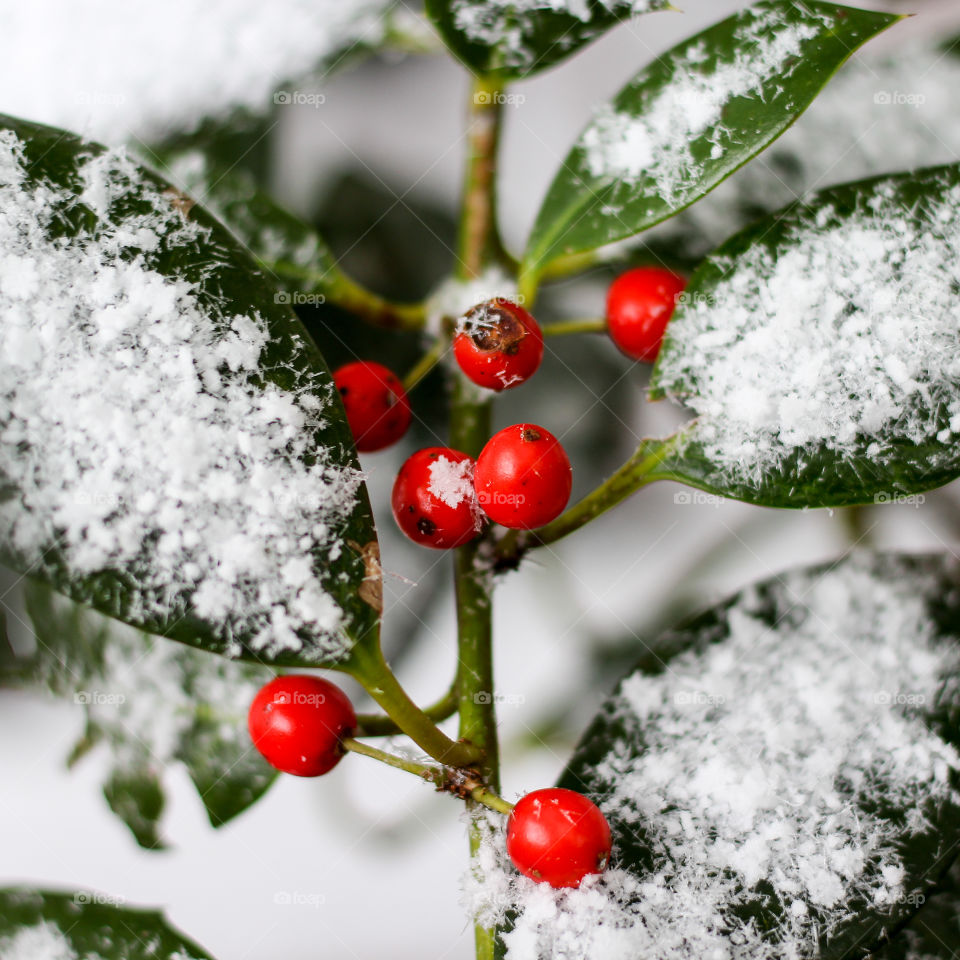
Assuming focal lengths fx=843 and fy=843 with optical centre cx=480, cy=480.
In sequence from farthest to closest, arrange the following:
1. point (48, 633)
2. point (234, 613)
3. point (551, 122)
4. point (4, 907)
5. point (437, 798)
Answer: point (551, 122), point (437, 798), point (48, 633), point (4, 907), point (234, 613)

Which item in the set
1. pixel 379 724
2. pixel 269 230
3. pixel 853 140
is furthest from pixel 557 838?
pixel 853 140

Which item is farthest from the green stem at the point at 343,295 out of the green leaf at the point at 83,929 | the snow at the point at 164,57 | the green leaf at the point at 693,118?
the green leaf at the point at 83,929

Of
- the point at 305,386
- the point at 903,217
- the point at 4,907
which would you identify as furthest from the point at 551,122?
the point at 4,907

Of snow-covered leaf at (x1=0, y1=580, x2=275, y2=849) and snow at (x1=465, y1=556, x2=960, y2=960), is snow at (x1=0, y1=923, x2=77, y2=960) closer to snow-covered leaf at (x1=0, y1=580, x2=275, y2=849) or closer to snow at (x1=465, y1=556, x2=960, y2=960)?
snow-covered leaf at (x1=0, y1=580, x2=275, y2=849)

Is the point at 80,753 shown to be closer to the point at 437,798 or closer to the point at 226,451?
the point at 437,798

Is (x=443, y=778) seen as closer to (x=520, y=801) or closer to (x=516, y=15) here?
(x=520, y=801)

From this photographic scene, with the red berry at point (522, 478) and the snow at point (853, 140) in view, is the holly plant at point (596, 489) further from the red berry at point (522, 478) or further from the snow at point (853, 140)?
the snow at point (853, 140)

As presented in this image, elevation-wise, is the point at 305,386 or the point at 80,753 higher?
the point at 305,386
